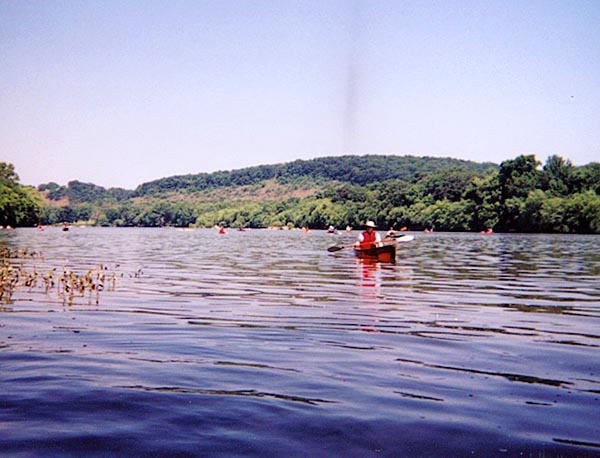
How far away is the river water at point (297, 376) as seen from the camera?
275 inches

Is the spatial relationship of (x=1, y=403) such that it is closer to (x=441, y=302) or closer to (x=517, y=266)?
(x=441, y=302)

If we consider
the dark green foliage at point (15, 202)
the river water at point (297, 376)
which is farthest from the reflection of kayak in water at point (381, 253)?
the dark green foliage at point (15, 202)

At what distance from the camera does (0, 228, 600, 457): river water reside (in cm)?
698

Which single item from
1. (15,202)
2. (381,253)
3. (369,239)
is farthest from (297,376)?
(15,202)

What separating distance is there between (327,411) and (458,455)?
184 centimetres

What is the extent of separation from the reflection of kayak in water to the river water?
60.7 ft

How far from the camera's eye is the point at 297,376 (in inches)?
383

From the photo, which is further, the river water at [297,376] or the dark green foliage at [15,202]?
the dark green foliage at [15,202]

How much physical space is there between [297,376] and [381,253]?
30.0 m

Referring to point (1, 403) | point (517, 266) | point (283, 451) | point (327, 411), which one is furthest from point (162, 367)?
point (517, 266)

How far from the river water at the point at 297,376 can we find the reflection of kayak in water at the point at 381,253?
60.7 ft

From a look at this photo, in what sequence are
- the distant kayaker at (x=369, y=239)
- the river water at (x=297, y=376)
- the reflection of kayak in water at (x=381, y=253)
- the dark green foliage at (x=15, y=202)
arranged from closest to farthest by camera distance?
1. the river water at (x=297, y=376)
2. the reflection of kayak in water at (x=381, y=253)
3. the distant kayaker at (x=369, y=239)
4. the dark green foliage at (x=15, y=202)

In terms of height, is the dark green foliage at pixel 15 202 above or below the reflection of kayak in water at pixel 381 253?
above

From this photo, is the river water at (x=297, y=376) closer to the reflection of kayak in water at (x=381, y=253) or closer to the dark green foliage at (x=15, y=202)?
the reflection of kayak in water at (x=381, y=253)
